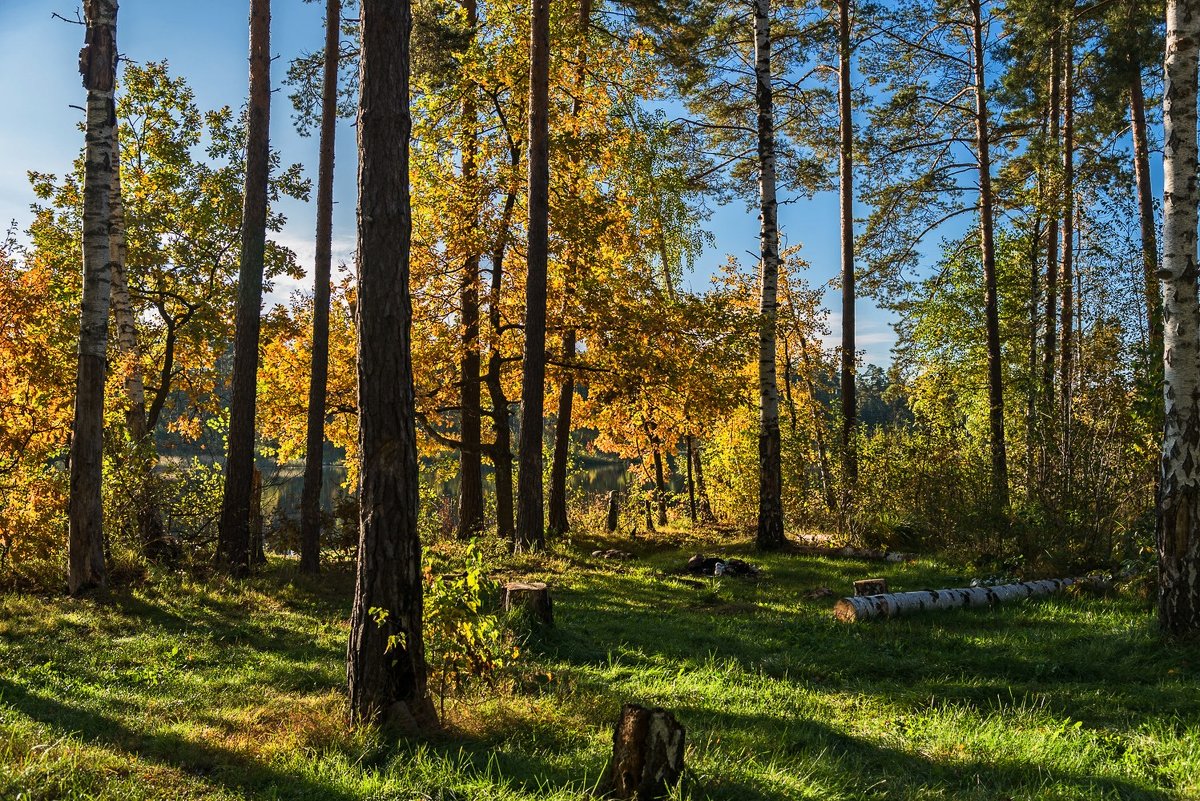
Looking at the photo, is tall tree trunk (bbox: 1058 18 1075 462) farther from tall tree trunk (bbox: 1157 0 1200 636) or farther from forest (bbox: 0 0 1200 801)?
tall tree trunk (bbox: 1157 0 1200 636)

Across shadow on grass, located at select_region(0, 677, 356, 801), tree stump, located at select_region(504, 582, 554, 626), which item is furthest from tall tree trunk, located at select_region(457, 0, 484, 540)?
shadow on grass, located at select_region(0, 677, 356, 801)

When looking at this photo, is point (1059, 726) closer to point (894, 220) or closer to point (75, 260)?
point (894, 220)

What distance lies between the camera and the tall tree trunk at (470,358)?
50.2ft

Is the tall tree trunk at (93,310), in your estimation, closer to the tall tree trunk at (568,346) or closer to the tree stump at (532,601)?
the tree stump at (532,601)

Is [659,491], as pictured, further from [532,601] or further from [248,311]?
[532,601]

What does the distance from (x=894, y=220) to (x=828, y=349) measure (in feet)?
33.3

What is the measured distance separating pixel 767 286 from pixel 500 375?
6168 mm

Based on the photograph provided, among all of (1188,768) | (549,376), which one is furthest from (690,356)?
(1188,768)

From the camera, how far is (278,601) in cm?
984

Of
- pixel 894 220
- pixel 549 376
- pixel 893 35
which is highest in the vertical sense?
pixel 893 35

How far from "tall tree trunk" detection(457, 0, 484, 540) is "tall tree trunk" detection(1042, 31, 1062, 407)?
11.3m

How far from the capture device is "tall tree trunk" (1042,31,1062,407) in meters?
15.8

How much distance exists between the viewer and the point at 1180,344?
22.5 feet

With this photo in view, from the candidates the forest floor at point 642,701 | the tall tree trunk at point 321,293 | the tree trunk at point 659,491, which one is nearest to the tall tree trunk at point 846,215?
the tree trunk at point 659,491
